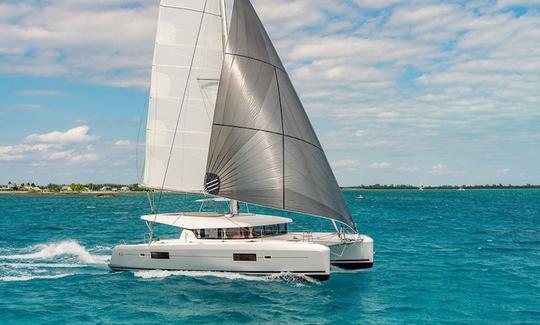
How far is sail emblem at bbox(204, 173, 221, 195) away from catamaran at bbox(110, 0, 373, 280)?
5cm

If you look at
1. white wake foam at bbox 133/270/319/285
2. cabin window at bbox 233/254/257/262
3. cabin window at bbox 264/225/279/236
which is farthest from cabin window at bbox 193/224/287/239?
white wake foam at bbox 133/270/319/285

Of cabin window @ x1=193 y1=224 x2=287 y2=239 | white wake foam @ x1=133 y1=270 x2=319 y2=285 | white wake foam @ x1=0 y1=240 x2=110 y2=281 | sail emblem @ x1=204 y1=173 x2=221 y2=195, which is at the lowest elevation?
white wake foam @ x1=0 y1=240 x2=110 y2=281

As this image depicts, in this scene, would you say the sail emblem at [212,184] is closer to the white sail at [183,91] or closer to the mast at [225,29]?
the mast at [225,29]

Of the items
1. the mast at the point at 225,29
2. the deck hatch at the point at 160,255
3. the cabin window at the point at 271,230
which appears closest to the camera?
the deck hatch at the point at 160,255

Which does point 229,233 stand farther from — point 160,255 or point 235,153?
point 235,153

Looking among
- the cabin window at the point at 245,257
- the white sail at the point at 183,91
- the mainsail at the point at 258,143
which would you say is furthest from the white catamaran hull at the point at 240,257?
the white sail at the point at 183,91

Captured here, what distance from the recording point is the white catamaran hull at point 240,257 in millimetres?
23547

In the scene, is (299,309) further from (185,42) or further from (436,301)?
(185,42)

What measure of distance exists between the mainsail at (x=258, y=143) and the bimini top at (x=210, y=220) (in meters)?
1.94

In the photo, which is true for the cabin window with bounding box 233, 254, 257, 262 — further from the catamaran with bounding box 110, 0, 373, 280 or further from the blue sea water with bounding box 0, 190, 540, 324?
the blue sea water with bounding box 0, 190, 540, 324

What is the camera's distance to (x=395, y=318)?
800 inches

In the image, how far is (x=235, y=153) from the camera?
24.4m

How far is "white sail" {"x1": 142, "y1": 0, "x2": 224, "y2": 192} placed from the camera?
2825 cm

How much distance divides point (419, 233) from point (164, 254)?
117ft
